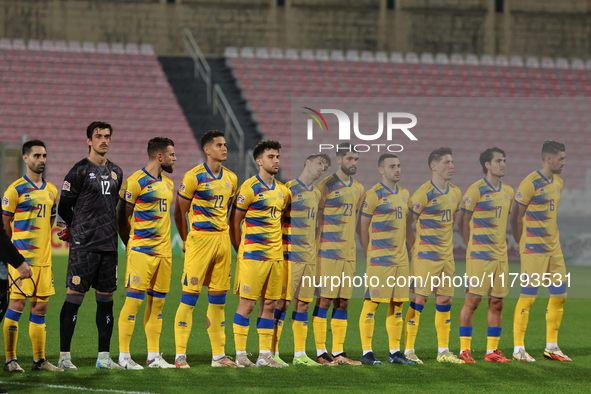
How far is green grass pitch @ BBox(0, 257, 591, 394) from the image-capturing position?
21.0 feet

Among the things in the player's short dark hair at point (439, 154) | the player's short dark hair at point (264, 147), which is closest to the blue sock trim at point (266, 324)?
the player's short dark hair at point (264, 147)

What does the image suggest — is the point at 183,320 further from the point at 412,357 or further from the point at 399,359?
the point at 412,357

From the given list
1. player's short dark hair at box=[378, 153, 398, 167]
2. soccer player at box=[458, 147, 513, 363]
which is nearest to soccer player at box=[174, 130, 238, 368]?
player's short dark hair at box=[378, 153, 398, 167]

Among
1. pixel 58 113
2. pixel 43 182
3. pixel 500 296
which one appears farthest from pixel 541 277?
pixel 58 113

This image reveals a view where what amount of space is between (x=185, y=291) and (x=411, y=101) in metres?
17.1

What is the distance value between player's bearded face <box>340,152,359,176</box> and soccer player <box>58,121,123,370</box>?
2.22 metres

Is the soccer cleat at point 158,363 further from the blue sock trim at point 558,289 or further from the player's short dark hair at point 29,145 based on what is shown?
the blue sock trim at point 558,289

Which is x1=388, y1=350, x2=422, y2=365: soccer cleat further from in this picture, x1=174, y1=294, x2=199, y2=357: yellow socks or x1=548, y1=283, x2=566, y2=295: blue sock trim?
x1=174, y1=294, x2=199, y2=357: yellow socks

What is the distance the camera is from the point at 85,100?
20.8 meters

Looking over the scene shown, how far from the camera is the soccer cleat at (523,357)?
25.9 feet

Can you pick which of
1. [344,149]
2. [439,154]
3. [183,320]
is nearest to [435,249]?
[439,154]

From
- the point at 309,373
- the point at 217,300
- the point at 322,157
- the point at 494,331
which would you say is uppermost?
the point at 322,157

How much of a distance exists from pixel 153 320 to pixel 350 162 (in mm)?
2419

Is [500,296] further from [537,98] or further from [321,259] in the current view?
[537,98]
